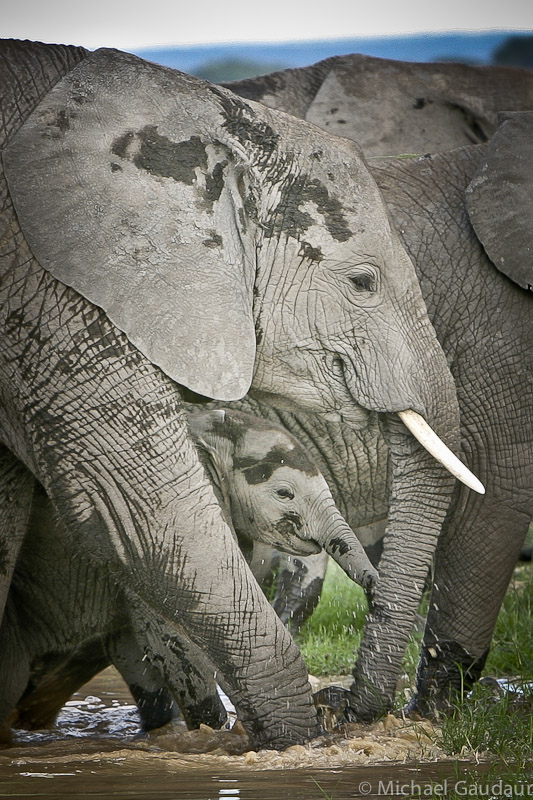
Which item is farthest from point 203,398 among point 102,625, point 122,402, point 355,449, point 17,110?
point 355,449

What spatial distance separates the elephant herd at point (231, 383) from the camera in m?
3.29

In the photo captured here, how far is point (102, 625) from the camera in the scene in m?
4.31

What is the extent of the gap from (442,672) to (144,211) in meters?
2.35

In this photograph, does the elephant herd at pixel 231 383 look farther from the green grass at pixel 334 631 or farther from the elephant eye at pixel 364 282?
the green grass at pixel 334 631

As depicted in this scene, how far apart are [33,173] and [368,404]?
122 centimetres

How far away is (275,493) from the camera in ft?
14.0

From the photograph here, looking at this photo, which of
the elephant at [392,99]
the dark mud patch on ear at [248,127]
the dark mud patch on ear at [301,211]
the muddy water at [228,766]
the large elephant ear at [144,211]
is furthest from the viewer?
the elephant at [392,99]

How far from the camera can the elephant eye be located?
372 cm

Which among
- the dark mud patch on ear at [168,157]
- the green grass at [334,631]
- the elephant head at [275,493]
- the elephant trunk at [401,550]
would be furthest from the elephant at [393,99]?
the dark mud patch on ear at [168,157]

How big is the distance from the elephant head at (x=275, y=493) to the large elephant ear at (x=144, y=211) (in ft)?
2.93

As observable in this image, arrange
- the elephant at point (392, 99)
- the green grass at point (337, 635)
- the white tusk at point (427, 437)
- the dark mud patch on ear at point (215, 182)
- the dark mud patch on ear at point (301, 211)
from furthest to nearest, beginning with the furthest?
the elephant at point (392, 99)
the green grass at point (337, 635)
the white tusk at point (427, 437)
the dark mud patch on ear at point (301, 211)
the dark mud patch on ear at point (215, 182)

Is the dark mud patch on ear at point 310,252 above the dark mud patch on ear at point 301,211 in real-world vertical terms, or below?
below

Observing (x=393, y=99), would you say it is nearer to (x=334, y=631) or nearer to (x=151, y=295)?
(x=334, y=631)

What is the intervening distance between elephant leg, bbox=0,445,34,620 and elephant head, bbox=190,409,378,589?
0.67m
